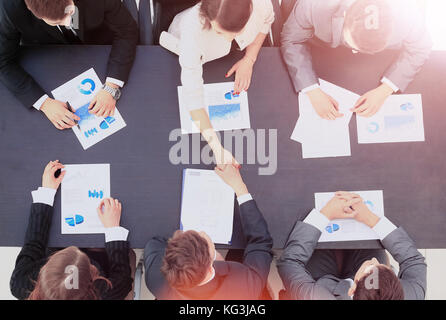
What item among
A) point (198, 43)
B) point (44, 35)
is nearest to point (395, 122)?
point (198, 43)

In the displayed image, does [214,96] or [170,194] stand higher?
[214,96]

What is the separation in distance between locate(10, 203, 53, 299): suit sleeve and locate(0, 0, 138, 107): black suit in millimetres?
463

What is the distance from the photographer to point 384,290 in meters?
1.26

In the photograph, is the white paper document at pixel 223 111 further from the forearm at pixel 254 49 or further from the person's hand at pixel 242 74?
the forearm at pixel 254 49

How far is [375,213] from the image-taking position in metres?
1.42

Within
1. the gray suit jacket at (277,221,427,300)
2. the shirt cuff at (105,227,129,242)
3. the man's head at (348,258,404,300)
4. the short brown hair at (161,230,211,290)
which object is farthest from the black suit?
the man's head at (348,258,404,300)

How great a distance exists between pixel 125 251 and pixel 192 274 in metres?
0.37

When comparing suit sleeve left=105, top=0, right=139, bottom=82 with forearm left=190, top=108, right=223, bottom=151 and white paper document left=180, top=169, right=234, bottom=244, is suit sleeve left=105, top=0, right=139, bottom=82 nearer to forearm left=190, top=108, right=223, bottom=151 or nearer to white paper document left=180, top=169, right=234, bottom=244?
forearm left=190, top=108, right=223, bottom=151

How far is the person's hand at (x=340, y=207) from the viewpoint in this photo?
1.40m

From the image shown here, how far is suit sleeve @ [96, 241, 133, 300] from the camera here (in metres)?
1.39

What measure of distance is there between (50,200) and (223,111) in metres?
0.82

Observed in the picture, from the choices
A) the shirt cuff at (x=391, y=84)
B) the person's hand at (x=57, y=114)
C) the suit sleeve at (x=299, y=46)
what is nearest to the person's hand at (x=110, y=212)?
the person's hand at (x=57, y=114)

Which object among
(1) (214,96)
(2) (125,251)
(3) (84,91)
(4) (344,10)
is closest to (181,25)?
(1) (214,96)
